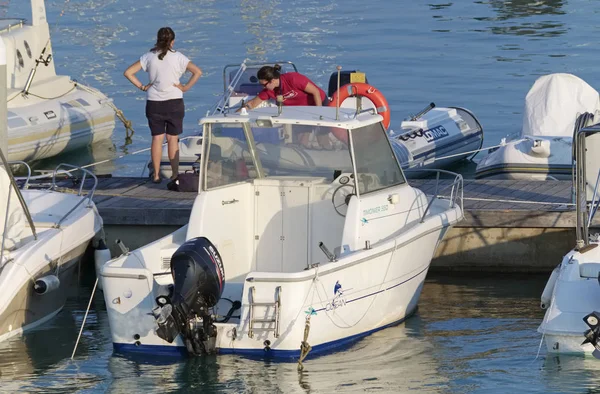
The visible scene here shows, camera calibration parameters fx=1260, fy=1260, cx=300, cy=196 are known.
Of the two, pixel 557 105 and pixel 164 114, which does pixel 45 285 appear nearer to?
pixel 164 114

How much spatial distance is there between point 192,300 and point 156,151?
4294 millimetres

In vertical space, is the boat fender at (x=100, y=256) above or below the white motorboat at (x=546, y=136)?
above

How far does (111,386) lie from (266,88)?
4.65m

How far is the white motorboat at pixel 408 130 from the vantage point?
48.6 feet

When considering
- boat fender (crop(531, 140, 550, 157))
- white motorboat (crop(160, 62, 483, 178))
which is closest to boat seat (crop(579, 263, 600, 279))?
white motorboat (crop(160, 62, 483, 178))

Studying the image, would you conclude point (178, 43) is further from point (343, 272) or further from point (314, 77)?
point (343, 272)

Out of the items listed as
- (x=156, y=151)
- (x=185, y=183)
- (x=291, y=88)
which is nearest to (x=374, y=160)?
(x=291, y=88)

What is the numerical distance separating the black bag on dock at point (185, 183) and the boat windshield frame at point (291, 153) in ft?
7.44

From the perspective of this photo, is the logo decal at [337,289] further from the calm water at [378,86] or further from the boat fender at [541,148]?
the boat fender at [541,148]

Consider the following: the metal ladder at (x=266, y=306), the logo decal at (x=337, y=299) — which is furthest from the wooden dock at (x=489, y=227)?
the metal ladder at (x=266, y=306)

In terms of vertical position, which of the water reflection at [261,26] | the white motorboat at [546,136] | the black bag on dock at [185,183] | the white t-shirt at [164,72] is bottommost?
the water reflection at [261,26]

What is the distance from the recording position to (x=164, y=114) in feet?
42.4

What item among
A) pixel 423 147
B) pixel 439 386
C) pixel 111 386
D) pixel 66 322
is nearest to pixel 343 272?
pixel 439 386

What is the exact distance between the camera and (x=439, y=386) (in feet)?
30.3
